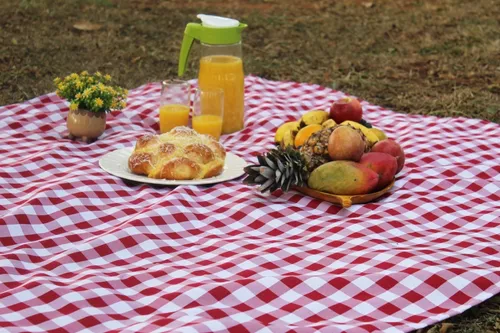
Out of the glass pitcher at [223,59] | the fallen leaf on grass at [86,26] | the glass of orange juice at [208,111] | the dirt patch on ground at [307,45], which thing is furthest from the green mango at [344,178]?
the fallen leaf on grass at [86,26]

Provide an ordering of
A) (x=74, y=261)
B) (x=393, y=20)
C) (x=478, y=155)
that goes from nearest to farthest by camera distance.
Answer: (x=74, y=261) < (x=478, y=155) < (x=393, y=20)

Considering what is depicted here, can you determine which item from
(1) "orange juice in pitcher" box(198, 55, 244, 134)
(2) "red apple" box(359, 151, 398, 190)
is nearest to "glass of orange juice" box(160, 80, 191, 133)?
(1) "orange juice in pitcher" box(198, 55, 244, 134)

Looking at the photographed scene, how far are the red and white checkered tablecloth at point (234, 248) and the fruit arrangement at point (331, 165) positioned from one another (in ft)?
0.18

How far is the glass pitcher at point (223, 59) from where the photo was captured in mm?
2830

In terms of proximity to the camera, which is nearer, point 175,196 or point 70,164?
point 175,196

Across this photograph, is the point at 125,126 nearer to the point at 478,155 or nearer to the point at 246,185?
the point at 246,185

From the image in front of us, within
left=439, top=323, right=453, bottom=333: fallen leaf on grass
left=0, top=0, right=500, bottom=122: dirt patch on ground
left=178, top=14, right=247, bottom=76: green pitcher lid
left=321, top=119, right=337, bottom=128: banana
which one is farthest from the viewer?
left=0, top=0, right=500, bottom=122: dirt patch on ground

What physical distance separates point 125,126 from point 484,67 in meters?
2.13

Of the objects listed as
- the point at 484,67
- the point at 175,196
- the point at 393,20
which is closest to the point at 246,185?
the point at 175,196

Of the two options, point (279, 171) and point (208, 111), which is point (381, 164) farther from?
point (208, 111)

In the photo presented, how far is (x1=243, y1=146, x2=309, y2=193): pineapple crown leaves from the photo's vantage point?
2.21 m

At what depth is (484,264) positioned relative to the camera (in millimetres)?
1859

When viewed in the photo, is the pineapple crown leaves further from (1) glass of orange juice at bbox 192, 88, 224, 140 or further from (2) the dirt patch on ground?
(2) the dirt patch on ground

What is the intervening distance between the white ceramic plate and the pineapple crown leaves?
0.47ft
